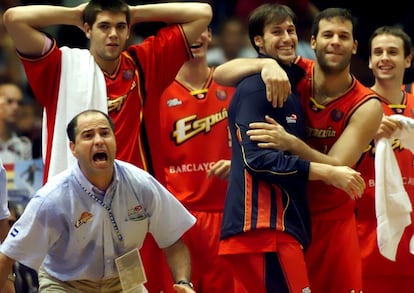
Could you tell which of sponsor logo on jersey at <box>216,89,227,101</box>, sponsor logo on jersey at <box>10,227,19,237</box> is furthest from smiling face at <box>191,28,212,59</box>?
sponsor logo on jersey at <box>10,227,19,237</box>

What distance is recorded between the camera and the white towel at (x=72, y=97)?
656 cm

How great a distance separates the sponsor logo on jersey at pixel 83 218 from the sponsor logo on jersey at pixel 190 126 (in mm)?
1823

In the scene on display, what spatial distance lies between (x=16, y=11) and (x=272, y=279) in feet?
6.69

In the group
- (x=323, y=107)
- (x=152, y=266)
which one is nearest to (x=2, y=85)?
(x=152, y=266)

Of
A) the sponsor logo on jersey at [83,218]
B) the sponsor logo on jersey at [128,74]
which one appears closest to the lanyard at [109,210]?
the sponsor logo on jersey at [83,218]

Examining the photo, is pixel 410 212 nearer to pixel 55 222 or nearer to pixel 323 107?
pixel 323 107

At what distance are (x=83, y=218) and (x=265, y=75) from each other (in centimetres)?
121

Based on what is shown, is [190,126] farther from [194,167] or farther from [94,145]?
[94,145]

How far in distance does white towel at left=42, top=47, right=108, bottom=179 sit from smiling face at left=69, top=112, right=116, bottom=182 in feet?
1.77

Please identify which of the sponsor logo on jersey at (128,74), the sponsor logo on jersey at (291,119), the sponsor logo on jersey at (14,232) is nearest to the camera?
the sponsor logo on jersey at (14,232)

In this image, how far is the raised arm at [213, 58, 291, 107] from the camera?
616 centimetres

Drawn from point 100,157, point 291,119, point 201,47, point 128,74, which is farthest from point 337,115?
point 201,47

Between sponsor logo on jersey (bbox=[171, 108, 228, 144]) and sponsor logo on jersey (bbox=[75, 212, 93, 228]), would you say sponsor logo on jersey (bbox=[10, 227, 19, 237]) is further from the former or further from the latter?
sponsor logo on jersey (bbox=[171, 108, 228, 144])

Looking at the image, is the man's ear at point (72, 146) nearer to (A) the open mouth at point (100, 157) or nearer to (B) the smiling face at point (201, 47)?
(A) the open mouth at point (100, 157)
